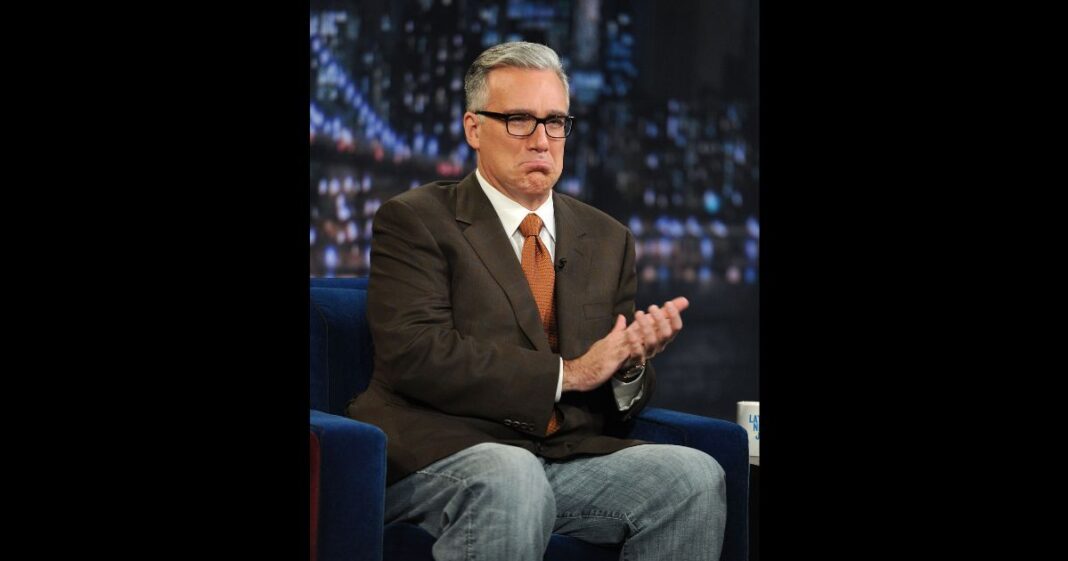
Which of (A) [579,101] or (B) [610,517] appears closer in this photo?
(B) [610,517]

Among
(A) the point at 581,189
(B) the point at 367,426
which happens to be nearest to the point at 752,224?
(A) the point at 581,189

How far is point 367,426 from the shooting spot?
2039 mm

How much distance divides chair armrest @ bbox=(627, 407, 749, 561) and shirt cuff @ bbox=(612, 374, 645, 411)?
126 mm

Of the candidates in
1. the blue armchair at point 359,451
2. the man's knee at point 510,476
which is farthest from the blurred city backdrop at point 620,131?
the man's knee at point 510,476

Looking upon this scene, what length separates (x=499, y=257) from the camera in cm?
244

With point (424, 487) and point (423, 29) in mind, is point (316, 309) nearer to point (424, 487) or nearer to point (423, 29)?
point (424, 487)

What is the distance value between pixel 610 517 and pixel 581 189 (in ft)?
5.45

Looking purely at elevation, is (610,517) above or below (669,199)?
below

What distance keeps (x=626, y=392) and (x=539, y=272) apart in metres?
0.34

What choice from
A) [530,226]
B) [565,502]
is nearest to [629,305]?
[530,226]

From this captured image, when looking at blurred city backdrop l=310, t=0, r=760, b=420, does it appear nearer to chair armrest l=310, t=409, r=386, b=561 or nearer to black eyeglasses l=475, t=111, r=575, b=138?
black eyeglasses l=475, t=111, r=575, b=138

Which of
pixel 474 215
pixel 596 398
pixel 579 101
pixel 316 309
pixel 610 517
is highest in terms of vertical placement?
pixel 579 101

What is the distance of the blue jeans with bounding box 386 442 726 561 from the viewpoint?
2.05 metres

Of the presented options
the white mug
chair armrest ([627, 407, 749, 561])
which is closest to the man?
chair armrest ([627, 407, 749, 561])
